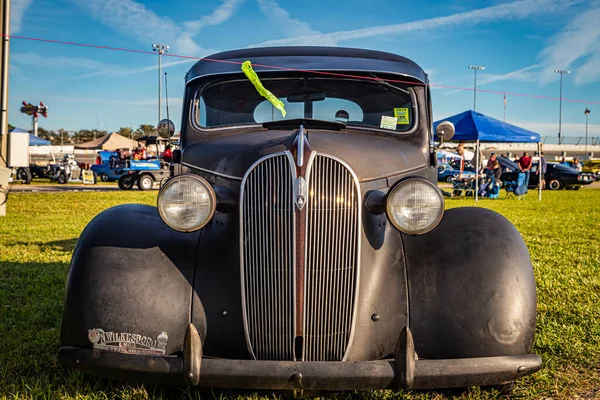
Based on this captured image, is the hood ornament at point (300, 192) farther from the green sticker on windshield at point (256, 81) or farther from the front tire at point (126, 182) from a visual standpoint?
Result: the front tire at point (126, 182)

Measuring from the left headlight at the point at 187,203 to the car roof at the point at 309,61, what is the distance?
1464mm

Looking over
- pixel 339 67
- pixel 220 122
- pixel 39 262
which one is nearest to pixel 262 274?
pixel 220 122

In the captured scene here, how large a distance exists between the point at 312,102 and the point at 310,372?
2198mm

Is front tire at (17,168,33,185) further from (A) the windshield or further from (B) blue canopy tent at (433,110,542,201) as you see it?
(A) the windshield

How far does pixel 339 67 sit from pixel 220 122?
0.96 meters

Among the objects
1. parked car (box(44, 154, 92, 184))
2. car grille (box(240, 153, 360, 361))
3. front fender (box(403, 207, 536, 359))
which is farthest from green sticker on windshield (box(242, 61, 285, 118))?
parked car (box(44, 154, 92, 184))

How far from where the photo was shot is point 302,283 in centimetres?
263

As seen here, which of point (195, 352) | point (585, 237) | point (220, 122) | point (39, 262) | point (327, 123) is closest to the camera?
point (195, 352)

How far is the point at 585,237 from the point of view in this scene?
31.0 feet

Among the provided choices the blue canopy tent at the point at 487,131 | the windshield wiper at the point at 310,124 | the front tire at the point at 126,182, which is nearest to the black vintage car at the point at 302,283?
the windshield wiper at the point at 310,124

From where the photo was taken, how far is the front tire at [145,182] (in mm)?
23203

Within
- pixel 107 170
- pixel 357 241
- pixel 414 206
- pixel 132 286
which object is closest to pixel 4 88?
pixel 132 286

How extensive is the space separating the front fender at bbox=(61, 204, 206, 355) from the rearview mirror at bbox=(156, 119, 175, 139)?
1634mm

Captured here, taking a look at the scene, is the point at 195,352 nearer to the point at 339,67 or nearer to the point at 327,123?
the point at 327,123
